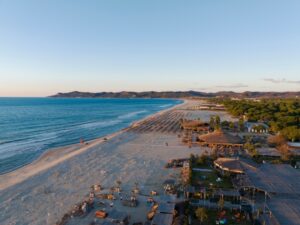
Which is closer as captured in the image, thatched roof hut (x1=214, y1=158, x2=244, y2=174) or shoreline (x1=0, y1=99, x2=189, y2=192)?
thatched roof hut (x1=214, y1=158, x2=244, y2=174)

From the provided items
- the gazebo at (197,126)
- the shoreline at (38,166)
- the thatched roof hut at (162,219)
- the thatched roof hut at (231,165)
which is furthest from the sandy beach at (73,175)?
the gazebo at (197,126)

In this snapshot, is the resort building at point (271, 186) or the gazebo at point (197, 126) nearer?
the resort building at point (271, 186)

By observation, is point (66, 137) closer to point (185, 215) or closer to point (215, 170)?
point (215, 170)

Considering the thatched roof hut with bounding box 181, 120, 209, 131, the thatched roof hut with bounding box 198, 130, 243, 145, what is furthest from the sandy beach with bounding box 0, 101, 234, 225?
the thatched roof hut with bounding box 181, 120, 209, 131

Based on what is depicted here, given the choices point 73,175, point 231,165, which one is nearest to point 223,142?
point 231,165

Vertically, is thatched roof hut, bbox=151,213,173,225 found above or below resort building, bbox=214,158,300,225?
below

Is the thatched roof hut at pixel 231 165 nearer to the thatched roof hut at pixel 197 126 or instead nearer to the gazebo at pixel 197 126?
the gazebo at pixel 197 126

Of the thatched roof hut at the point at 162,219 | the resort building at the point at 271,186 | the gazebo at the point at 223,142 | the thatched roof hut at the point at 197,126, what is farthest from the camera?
the thatched roof hut at the point at 197,126

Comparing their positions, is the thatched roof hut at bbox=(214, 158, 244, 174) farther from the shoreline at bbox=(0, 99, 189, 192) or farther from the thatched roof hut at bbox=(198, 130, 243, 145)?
the shoreline at bbox=(0, 99, 189, 192)

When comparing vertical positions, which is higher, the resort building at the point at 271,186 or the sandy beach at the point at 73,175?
the resort building at the point at 271,186

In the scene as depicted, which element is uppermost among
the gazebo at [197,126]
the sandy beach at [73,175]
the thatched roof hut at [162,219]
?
the gazebo at [197,126]

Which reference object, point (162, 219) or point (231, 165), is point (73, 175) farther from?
point (231, 165)
